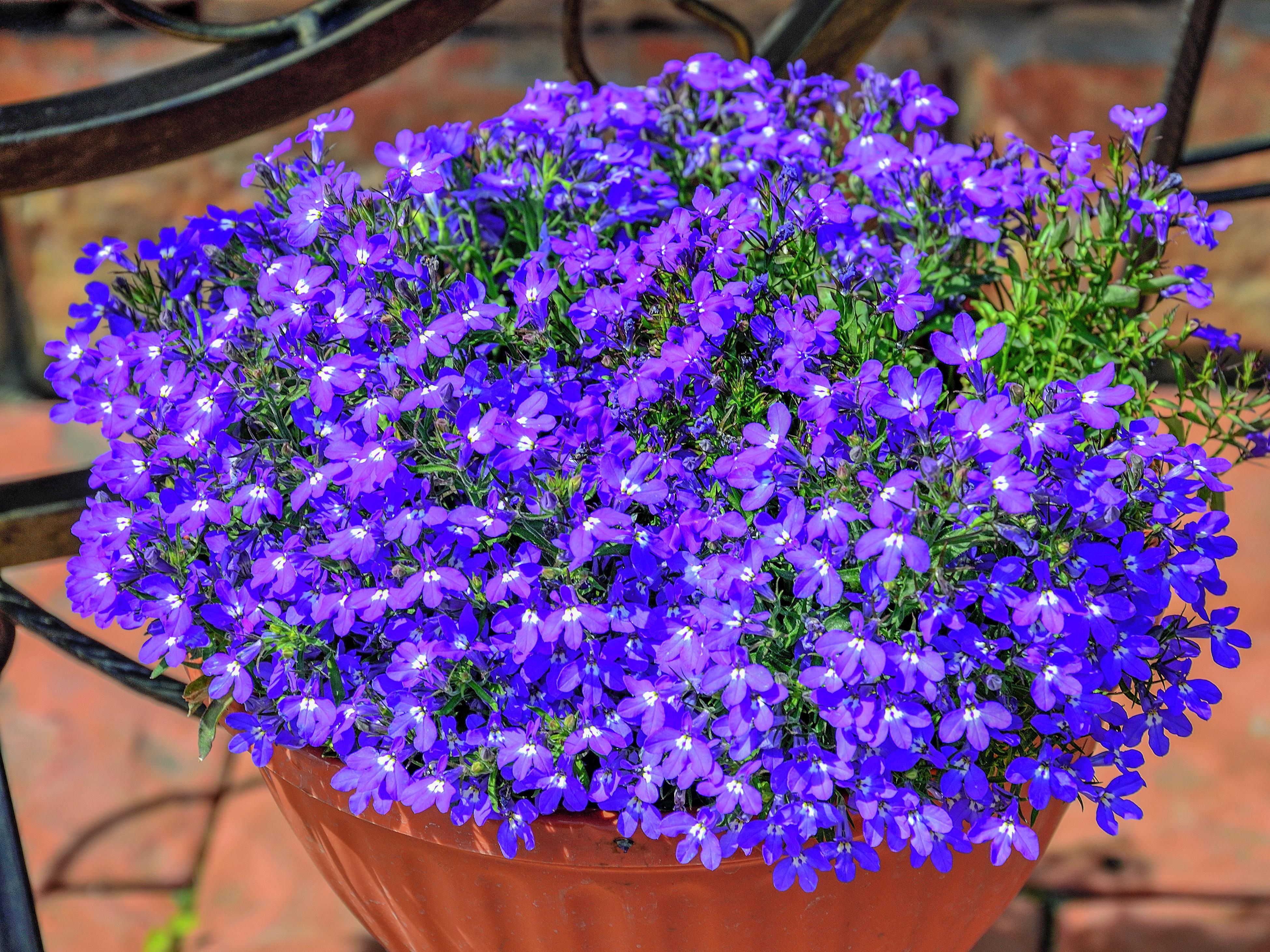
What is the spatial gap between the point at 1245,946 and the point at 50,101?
1610 millimetres

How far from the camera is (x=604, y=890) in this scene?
2.69 ft

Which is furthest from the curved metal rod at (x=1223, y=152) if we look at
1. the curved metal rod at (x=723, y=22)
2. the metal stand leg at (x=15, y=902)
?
the metal stand leg at (x=15, y=902)

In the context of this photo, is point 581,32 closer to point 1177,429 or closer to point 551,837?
point 1177,429

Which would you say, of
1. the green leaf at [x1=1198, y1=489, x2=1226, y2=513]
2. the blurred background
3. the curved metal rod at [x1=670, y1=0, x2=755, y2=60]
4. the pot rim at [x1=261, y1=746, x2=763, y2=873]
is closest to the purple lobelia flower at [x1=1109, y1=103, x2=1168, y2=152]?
the green leaf at [x1=1198, y1=489, x2=1226, y2=513]

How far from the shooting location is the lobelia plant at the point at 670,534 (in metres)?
0.72

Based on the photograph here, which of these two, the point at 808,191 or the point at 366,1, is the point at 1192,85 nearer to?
the point at 808,191

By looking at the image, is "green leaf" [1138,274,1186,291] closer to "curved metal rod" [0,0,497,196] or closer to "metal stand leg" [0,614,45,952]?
"curved metal rod" [0,0,497,196]

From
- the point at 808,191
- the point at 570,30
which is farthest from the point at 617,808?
the point at 570,30

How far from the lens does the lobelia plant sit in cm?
72

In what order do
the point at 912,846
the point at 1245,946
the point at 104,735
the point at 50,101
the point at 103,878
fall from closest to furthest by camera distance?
the point at 912,846 → the point at 50,101 → the point at 1245,946 → the point at 103,878 → the point at 104,735

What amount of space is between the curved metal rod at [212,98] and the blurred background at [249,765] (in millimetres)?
742

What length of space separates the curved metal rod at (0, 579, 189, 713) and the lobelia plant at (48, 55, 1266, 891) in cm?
13

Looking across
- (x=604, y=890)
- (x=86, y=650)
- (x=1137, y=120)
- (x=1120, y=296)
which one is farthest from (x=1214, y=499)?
(x=86, y=650)

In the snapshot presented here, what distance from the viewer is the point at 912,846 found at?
0.73 meters
